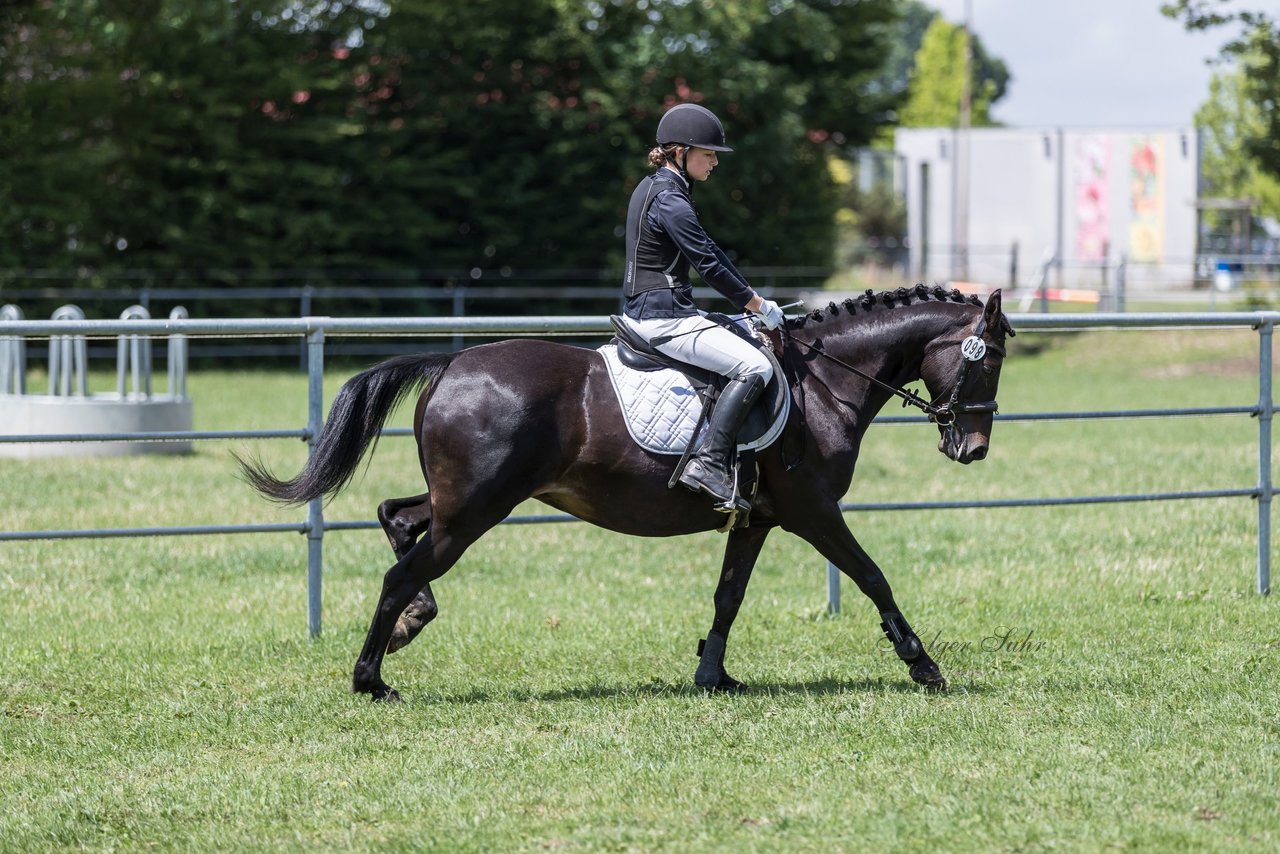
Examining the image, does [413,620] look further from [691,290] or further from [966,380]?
[966,380]

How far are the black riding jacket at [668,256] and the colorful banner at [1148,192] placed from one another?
42306 mm

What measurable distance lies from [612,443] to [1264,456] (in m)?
4.63

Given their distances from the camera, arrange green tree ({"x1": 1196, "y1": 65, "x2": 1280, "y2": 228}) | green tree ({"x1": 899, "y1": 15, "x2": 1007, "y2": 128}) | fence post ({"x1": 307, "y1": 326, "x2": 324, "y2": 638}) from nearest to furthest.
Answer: fence post ({"x1": 307, "y1": 326, "x2": 324, "y2": 638}) → green tree ({"x1": 1196, "y1": 65, "x2": 1280, "y2": 228}) → green tree ({"x1": 899, "y1": 15, "x2": 1007, "y2": 128})

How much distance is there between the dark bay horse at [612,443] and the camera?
6.54 m

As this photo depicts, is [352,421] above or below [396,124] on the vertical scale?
below

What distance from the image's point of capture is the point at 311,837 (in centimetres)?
483

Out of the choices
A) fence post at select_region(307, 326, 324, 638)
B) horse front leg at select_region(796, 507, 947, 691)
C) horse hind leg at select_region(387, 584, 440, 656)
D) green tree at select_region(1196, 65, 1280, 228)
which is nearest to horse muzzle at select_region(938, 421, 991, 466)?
horse front leg at select_region(796, 507, 947, 691)

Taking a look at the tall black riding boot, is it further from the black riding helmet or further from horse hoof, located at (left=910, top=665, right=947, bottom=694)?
horse hoof, located at (left=910, top=665, right=947, bottom=694)

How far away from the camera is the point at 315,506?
7922mm

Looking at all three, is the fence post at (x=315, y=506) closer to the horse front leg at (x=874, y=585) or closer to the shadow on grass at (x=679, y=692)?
the shadow on grass at (x=679, y=692)

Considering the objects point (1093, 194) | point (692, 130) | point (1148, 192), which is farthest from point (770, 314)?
point (1093, 194)

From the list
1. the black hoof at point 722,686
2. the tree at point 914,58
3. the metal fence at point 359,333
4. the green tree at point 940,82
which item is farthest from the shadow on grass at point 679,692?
the tree at point 914,58

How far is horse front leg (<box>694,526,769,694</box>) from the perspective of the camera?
22.9 feet

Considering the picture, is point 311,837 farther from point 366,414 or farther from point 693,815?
point 366,414
